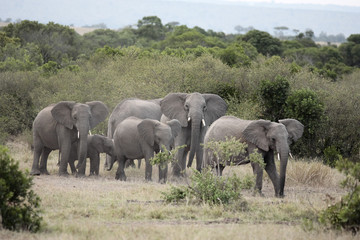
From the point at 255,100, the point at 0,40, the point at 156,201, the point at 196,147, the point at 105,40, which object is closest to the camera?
the point at 156,201

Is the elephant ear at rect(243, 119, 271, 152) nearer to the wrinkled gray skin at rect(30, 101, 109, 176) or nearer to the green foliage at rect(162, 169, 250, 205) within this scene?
the green foliage at rect(162, 169, 250, 205)

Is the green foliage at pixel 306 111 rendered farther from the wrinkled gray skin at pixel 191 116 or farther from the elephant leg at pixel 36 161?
the elephant leg at pixel 36 161

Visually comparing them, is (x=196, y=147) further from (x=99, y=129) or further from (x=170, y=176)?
(x=99, y=129)

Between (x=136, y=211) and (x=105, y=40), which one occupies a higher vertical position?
(x=136, y=211)

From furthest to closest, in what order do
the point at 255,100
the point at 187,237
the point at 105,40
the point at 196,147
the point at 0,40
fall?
1. the point at 105,40
2. the point at 0,40
3. the point at 255,100
4. the point at 196,147
5. the point at 187,237

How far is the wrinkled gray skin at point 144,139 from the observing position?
15.2 m

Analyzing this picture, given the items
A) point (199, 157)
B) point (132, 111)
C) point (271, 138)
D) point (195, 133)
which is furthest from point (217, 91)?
point (271, 138)

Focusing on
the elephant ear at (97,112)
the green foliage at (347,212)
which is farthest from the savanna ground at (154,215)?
the elephant ear at (97,112)

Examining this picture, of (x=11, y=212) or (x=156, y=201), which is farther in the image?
(x=156, y=201)

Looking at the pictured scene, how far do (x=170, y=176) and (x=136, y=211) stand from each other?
576 centimetres

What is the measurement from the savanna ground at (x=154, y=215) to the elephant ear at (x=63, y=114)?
66.7 inches

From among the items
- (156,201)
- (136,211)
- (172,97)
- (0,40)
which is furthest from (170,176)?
(0,40)

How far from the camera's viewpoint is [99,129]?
917 inches

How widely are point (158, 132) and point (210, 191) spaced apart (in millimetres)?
3914
